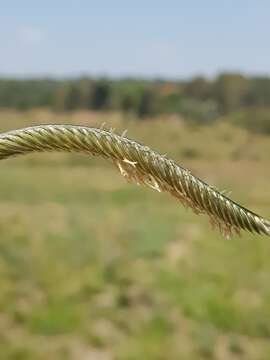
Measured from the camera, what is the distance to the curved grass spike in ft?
2.32

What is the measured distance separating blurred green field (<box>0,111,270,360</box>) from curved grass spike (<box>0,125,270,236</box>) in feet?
13.4

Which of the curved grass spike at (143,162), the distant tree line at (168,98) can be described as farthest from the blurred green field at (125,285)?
the distant tree line at (168,98)

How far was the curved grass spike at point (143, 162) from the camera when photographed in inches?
27.9

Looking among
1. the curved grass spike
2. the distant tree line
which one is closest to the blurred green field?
the curved grass spike

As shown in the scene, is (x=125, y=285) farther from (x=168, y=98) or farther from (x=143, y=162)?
(x=168, y=98)

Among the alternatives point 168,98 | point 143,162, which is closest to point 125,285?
point 143,162

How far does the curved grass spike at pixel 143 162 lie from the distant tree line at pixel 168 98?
49.9 metres

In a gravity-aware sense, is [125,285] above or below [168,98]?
below

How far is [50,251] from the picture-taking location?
13.8 m

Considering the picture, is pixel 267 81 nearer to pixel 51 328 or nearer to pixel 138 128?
pixel 138 128

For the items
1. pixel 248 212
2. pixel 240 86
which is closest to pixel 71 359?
pixel 248 212

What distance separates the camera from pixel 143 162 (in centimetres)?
72

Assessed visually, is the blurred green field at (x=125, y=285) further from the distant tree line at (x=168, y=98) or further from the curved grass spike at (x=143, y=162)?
the distant tree line at (x=168, y=98)

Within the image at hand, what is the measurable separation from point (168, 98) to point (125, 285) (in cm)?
4584
